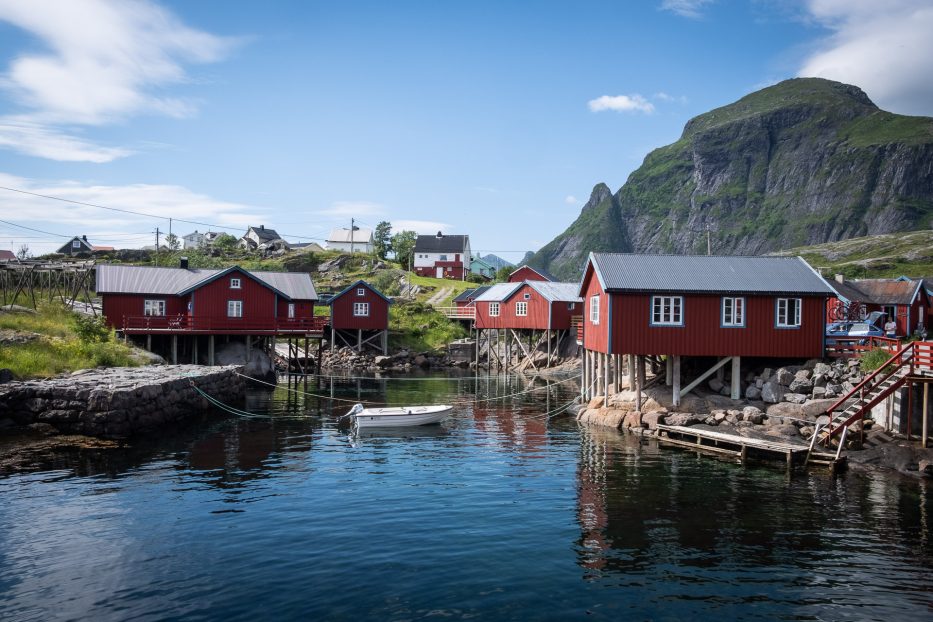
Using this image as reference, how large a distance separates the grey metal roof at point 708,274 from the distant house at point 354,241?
96.9 metres

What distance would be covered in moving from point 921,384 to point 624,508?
1396cm

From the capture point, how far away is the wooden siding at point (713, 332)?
3031cm

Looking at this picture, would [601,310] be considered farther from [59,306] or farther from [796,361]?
[59,306]

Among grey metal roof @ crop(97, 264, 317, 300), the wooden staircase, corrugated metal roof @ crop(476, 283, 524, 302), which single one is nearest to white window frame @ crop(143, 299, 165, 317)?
grey metal roof @ crop(97, 264, 317, 300)

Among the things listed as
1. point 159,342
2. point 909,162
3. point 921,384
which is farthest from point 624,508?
point 909,162

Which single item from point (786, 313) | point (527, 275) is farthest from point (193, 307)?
point (527, 275)

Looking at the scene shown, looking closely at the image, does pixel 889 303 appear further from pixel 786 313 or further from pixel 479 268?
pixel 479 268

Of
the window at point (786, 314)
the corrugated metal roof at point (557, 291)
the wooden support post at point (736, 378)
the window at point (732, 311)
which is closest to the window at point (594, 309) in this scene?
the window at point (732, 311)

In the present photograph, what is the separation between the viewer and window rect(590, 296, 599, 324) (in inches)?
1325

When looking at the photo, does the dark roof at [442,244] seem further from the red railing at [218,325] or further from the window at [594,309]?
the window at [594,309]

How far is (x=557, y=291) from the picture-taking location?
198 ft

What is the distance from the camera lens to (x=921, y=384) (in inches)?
935

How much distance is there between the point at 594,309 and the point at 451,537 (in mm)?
20955

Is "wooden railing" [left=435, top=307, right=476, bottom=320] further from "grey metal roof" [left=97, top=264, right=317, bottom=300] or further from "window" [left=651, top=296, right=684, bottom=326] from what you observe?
"window" [left=651, top=296, right=684, bottom=326]
